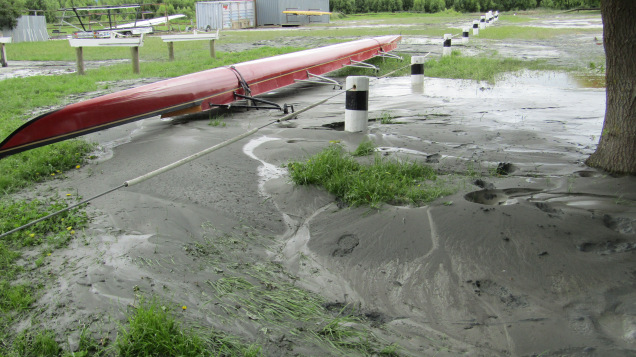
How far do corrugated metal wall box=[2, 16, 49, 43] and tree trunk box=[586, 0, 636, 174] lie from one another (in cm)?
2739

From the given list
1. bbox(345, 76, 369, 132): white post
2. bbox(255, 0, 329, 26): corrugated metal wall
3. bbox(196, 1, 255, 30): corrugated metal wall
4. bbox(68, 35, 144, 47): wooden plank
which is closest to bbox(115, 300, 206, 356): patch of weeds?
bbox(345, 76, 369, 132): white post

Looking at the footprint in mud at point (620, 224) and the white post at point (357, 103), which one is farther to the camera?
the white post at point (357, 103)

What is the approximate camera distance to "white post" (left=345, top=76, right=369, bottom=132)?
545 centimetres

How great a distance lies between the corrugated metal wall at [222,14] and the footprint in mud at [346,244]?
31537 millimetres

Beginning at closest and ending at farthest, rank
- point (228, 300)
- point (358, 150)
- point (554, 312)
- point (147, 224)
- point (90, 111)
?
point (554, 312) < point (228, 300) < point (147, 224) < point (358, 150) < point (90, 111)

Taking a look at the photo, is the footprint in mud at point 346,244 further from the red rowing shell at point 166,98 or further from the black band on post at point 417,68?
the black band on post at point 417,68

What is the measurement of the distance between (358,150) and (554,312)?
2.68 meters

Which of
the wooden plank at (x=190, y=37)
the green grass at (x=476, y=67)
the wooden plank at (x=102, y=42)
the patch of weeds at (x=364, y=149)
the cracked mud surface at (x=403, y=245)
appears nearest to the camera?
the cracked mud surface at (x=403, y=245)

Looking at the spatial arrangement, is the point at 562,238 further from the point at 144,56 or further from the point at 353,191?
the point at 144,56

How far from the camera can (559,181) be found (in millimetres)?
3961

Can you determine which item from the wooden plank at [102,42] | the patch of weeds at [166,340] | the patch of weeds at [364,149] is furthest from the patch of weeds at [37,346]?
the wooden plank at [102,42]

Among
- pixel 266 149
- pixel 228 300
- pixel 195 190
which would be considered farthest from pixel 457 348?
pixel 266 149

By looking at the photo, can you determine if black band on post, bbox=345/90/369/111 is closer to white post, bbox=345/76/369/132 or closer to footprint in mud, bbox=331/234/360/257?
white post, bbox=345/76/369/132

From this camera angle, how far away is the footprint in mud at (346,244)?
321 centimetres
